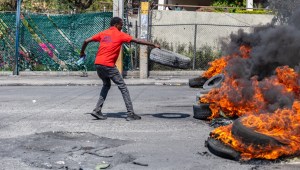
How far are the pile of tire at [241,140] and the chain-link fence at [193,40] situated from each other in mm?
14833

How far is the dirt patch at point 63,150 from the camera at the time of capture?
721 cm

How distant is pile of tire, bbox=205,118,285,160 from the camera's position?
276 inches

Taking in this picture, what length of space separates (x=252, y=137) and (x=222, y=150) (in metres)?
0.48

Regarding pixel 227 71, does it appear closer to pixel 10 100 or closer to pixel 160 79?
pixel 10 100

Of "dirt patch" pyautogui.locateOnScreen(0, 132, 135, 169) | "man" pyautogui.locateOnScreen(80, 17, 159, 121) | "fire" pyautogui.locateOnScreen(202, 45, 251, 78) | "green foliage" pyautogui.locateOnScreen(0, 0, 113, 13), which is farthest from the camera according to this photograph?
"green foliage" pyautogui.locateOnScreen(0, 0, 113, 13)

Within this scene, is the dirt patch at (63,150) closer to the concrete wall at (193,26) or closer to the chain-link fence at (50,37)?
the chain-link fence at (50,37)

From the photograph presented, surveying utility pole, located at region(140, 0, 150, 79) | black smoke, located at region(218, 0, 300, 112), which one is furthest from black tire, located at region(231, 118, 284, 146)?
utility pole, located at region(140, 0, 150, 79)

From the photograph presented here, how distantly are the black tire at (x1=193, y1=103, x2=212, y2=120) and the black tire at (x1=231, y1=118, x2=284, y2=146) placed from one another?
3.01 metres

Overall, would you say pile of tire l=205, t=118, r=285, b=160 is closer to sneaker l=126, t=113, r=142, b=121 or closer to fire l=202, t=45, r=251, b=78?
fire l=202, t=45, r=251, b=78

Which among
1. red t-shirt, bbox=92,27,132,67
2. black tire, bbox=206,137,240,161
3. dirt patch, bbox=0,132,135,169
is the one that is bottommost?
dirt patch, bbox=0,132,135,169

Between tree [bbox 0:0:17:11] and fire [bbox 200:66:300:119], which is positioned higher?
tree [bbox 0:0:17:11]

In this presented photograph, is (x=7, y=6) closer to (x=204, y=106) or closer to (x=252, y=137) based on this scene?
(x=204, y=106)

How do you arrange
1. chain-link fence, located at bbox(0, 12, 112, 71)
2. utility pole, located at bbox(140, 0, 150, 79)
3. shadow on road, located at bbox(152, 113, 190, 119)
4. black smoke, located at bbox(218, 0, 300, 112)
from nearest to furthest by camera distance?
black smoke, located at bbox(218, 0, 300, 112)
shadow on road, located at bbox(152, 113, 190, 119)
utility pole, located at bbox(140, 0, 150, 79)
chain-link fence, located at bbox(0, 12, 112, 71)

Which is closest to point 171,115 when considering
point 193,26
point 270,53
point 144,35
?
point 270,53
